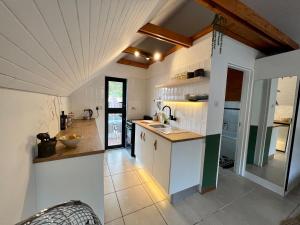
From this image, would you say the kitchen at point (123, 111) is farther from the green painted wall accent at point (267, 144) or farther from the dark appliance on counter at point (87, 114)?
the green painted wall accent at point (267, 144)

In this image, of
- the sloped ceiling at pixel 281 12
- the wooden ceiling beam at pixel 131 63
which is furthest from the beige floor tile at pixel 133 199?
the wooden ceiling beam at pixel 131 63

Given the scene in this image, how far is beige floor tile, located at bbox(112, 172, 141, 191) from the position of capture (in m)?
2.17

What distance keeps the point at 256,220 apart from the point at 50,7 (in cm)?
245

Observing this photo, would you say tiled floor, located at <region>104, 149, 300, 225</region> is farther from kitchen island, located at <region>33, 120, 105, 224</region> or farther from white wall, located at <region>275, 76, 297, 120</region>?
white wall, located at <region>275, 76, 297, 120</region>

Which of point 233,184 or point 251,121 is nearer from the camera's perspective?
point 233,184

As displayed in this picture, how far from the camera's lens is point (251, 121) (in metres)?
2.42

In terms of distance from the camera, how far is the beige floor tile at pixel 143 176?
7.72ft

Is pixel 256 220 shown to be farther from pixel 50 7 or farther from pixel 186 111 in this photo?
pixel 50 7

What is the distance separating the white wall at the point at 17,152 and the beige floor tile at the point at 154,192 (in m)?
1.39

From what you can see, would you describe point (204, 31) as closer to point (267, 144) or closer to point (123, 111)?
point (267, 144)

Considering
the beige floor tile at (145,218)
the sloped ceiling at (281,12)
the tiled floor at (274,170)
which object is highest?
the sloped ceiling at (281,12)

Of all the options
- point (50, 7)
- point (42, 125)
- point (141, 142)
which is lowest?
point (141, 142)

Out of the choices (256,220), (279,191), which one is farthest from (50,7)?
(279,191)

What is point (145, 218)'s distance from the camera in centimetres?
159
